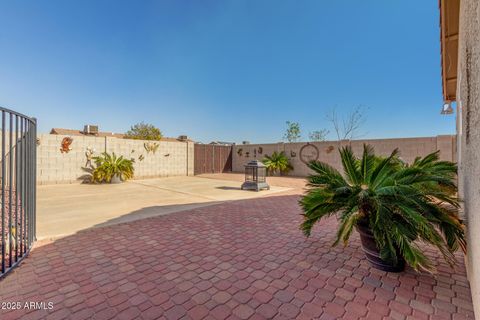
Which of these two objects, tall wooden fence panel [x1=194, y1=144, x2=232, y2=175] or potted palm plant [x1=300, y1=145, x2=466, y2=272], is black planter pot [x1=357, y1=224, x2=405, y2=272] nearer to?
potted palm plant [x1=300, y1=145, x2=466, y2=272]

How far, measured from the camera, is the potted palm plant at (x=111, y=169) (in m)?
10.6

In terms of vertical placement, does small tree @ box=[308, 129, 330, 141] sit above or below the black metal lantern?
above

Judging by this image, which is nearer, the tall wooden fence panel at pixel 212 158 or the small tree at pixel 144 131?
the tall wooden fence panel at pixel 212 158

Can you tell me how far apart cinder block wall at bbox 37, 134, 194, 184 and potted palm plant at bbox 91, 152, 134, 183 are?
23.9 inches

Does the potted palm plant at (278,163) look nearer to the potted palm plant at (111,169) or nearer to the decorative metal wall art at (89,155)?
the potted palm plant at (111,169)

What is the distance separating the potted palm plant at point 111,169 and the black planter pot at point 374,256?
1134cm

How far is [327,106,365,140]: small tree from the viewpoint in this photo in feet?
58.2

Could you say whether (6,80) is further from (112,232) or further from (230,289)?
(230,289)

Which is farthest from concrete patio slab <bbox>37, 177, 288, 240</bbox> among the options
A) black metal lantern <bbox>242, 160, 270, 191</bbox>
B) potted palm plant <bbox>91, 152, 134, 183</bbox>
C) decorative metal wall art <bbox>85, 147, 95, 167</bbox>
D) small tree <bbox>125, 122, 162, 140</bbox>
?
small tree <bbox>125, 122, 162, 140</bbox>

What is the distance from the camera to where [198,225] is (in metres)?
4.54

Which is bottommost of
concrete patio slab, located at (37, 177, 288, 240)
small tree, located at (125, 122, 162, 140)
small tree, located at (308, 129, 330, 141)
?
concrete patio slab, located at (37, 177, 288, 240)

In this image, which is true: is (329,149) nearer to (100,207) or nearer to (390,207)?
(390,207)

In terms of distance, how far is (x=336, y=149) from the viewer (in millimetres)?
12938

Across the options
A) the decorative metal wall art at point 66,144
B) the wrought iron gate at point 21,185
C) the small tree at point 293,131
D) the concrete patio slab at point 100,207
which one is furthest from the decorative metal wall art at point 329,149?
the decorative metal wall art at point 66,144
